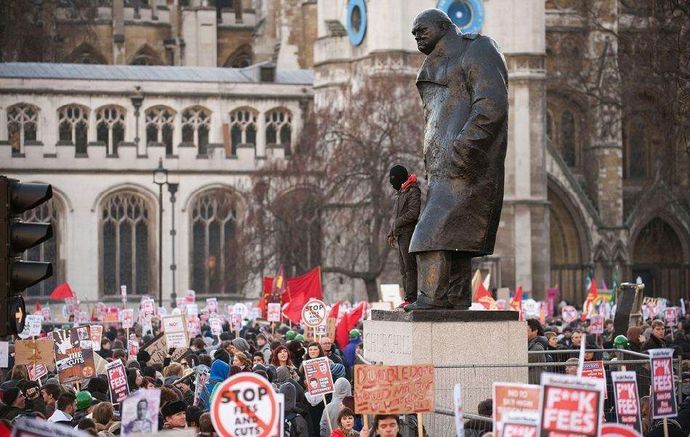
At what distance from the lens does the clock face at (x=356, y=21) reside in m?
54.9

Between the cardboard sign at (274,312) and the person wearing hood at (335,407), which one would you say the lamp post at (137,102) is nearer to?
the cardboard sign at (274,312)

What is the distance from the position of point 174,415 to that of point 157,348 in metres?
10.6

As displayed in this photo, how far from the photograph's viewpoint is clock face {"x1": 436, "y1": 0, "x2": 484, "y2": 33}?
179 ft

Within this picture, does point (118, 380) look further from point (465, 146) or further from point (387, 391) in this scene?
point (387, 391)

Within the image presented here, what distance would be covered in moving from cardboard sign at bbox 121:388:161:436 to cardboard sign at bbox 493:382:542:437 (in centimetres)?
197

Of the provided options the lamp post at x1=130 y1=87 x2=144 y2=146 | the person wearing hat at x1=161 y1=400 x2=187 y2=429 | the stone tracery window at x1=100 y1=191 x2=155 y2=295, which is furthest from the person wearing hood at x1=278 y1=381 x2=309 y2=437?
the lamp post at x1=130 y1=87 x2=144 y2=146

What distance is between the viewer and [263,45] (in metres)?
68.9

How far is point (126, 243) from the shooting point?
56031mm

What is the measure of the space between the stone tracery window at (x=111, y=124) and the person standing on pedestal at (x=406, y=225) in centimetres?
4185

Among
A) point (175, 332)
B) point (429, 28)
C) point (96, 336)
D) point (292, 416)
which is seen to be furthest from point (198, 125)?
point (429, 28)

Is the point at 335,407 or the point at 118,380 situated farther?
the point at 118,380

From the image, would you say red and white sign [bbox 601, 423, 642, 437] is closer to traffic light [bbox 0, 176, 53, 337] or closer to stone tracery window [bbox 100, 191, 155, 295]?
traffic light [bbox 0, 176, 53, 337]

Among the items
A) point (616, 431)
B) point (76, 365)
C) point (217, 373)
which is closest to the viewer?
point (616, 431)

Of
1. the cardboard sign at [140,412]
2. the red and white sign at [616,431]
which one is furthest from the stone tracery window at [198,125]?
the red and white sign at [616,431]
